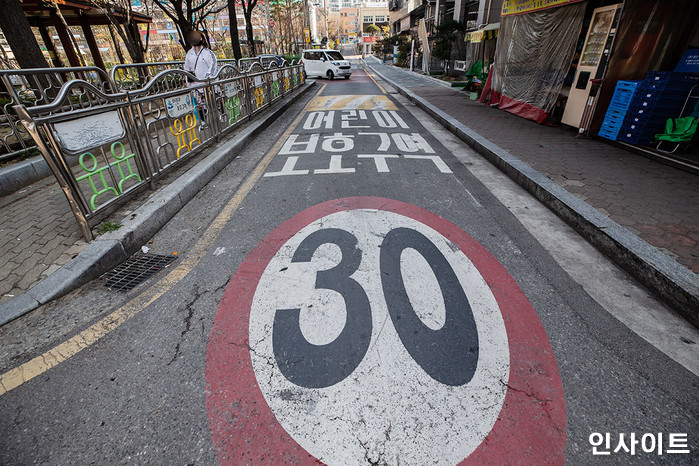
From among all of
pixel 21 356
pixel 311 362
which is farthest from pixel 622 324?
pixel 21 356

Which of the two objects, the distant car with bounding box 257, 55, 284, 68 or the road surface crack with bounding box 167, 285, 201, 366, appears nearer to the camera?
the road surface crack with bounding box 167, 285, 201, 366

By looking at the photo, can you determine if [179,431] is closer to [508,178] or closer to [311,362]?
[311,362]

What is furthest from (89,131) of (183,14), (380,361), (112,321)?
(183,14)

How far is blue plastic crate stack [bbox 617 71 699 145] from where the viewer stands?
5.09 m

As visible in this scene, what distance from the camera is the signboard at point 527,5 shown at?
7164 mm

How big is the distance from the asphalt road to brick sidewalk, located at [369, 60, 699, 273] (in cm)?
72

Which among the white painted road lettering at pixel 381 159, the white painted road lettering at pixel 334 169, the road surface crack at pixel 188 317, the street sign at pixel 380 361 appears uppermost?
the white painted road lettering at pixel 334 169

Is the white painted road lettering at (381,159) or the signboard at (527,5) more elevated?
the signboard at (527,5)

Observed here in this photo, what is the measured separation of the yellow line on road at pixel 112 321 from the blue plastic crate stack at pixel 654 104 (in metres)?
6.79

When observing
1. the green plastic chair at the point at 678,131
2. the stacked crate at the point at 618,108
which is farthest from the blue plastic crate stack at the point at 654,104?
the green plastic chair at the point at 678,131

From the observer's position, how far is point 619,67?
232 inches

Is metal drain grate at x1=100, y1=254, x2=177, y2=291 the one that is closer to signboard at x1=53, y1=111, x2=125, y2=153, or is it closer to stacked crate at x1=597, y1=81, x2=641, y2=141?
signboard at x1=53, y1=111, x2=125, y2=153

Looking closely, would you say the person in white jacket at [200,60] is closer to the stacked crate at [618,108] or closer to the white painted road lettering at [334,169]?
the white painted road lettering at [334,169]

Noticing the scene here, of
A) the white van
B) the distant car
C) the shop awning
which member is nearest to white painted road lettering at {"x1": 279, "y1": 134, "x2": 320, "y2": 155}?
the distant car
